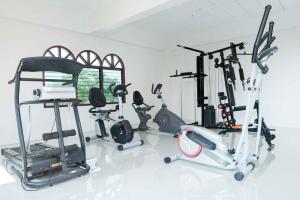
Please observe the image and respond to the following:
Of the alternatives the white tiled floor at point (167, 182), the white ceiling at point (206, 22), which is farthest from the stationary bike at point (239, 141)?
the white ceiling at point (206, 22)

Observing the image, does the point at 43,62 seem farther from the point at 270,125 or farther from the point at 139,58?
the point at 270,125

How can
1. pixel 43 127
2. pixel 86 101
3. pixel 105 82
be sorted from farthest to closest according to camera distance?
pixel 105 82
pixel 86 101
pixel 43 127

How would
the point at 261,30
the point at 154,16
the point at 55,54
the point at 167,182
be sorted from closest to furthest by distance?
1. the point at 261,30
2. the point at 167,182
3. the point at 55,54
4. the point at 154,16

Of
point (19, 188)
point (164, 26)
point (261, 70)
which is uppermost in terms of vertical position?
point (164, 26)

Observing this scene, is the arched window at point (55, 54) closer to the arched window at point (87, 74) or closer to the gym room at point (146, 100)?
the gym room at point (146, 100)

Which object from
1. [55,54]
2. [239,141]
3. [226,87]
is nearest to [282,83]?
[226,87]

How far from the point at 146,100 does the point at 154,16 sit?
9.18 feet

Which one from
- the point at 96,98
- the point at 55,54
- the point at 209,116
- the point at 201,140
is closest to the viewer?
the point at 201,140

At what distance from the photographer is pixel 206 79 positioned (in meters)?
7.10

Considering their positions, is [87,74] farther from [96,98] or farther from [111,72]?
[96,98]

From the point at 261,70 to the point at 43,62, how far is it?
8.12 feet

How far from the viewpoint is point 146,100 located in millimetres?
7531

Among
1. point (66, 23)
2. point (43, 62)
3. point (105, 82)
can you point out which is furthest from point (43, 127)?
point (43, 62)

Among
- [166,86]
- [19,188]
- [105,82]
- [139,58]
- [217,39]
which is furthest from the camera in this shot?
[166,86]
